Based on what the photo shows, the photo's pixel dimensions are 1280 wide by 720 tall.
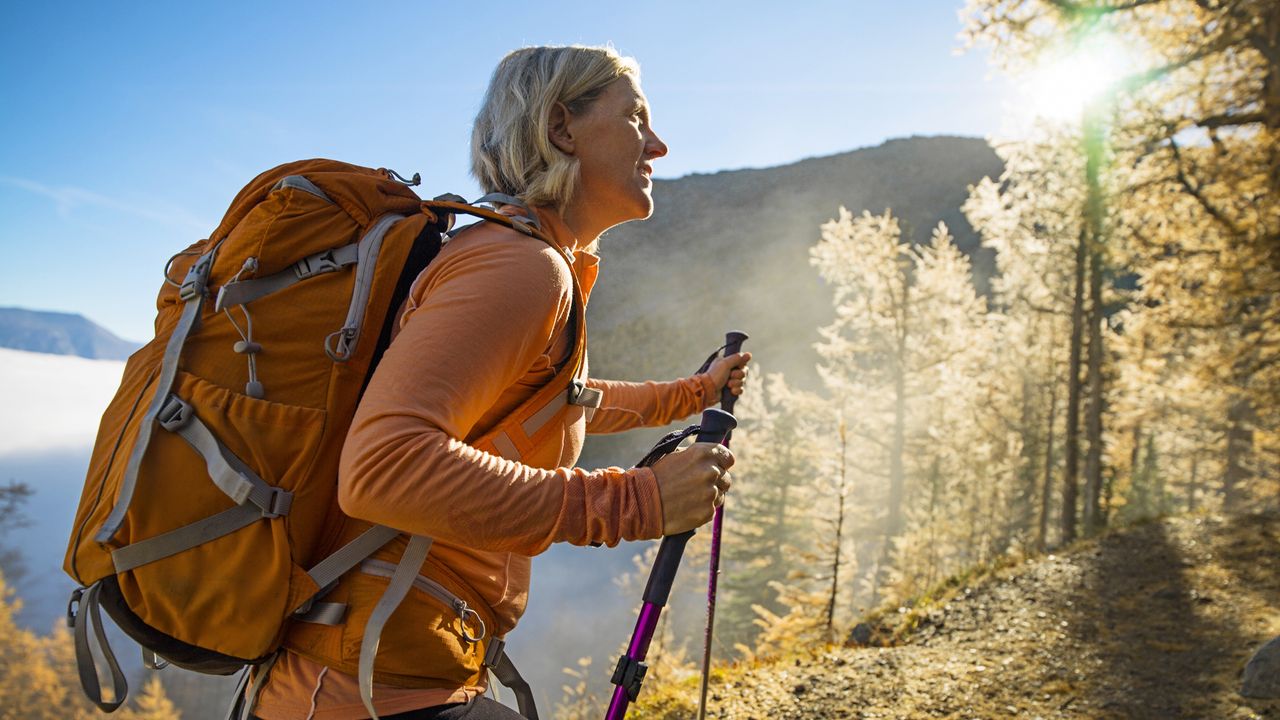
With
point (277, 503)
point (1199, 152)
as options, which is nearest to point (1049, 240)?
point (1199, 152)

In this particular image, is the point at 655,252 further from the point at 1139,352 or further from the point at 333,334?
the point at 333,334

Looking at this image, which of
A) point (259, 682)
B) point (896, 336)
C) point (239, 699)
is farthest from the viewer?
point (896, 336)

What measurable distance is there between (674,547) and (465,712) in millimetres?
567

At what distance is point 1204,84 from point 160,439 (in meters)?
11.7

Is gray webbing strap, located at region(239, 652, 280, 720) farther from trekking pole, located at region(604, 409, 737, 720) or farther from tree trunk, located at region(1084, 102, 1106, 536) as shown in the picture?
tree trunk, located at region(1084, 102, 1106, 536)

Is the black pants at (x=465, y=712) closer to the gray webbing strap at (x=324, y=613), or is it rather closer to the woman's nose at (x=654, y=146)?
the gray webbing strap at (x=324, y=613)

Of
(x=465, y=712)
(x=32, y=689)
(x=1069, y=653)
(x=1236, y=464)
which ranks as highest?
(x=1236, y=464)

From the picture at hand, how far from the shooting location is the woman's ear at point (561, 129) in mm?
1814

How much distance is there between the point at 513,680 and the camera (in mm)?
1769

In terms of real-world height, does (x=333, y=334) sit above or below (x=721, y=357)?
below

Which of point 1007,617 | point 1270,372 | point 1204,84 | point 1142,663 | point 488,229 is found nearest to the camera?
point 488,229

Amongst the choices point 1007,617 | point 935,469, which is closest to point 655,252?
point 935,469

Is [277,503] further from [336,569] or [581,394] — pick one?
[581,394]

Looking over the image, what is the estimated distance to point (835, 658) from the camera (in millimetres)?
5012
